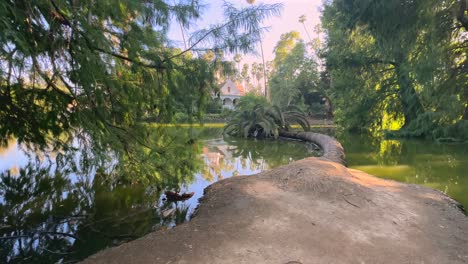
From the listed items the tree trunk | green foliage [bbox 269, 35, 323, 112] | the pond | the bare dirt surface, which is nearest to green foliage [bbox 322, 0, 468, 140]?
the tree trunk

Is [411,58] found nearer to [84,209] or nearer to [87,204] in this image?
[87,204]

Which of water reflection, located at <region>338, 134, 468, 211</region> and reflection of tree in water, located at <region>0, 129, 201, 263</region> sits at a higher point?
reflection of tree in water, located at <region>0, 129, 201, 263</region>

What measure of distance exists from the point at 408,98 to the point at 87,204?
16990 mm

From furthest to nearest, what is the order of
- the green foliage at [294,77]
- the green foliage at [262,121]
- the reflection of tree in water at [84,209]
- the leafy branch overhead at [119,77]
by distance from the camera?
the green foliage at [294,77] → the green foliage at [262,121] → the reflection of tree in water at [84,209] → the leafy branch overhead at [119,77]

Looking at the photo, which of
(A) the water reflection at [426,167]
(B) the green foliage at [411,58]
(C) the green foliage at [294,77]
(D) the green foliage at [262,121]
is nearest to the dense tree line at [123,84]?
(A) the water reflection at [426,167]

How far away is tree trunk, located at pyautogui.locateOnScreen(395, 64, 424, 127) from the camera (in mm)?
17745

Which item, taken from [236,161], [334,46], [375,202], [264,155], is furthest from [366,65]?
[375,202]

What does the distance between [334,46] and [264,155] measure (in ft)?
46.5

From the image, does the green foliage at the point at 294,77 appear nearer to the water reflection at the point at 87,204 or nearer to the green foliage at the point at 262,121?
the green foliage at the point at 262,121

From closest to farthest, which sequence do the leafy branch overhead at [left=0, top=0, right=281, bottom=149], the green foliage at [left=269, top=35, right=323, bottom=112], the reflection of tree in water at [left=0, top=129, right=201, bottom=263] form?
the leafy branch overhead at [left=0, top=0, right=281, bottom=149] → the reflection of tree in water at [left=0, top=129, right=201, bottom=263] → the green foliage at [left=269, top=35, right=323, bottom=112]

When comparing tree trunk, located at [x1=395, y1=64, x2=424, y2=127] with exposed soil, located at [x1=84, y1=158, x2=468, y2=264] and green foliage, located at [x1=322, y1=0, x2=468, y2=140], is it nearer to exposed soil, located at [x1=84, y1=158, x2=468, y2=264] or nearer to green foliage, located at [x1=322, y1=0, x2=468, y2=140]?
green foliage, located at [x1=322, y1=0, x2=468, y2=140]

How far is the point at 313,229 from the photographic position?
11.4 feet

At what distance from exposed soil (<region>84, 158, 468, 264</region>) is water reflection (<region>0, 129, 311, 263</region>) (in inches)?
25.5

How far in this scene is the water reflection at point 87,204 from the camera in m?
3.70
